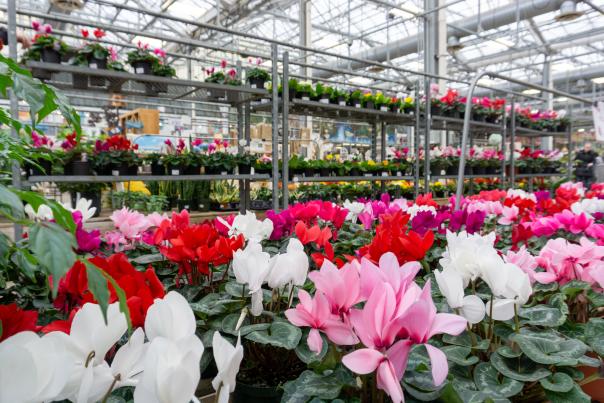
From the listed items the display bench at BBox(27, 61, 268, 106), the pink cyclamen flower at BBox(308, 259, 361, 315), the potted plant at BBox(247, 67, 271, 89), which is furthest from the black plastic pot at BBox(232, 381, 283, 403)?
the potted plant at BBox(247, 67, 271, 89)

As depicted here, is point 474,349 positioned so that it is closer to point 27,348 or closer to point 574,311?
point 574,311

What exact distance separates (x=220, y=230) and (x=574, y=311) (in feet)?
2.52

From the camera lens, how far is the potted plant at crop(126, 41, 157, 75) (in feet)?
11.4

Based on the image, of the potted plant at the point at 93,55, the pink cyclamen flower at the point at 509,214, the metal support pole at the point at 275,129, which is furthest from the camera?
the metal support pole at the point at 275,129

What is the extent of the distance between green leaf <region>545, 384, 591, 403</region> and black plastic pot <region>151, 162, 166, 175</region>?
11.2 feet

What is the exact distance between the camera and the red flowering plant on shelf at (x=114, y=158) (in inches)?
128

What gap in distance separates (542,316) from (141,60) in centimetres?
345

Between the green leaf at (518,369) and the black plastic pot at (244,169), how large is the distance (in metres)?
3.44

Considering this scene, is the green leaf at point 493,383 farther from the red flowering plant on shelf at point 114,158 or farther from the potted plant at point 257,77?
the potted plant at point 257,77

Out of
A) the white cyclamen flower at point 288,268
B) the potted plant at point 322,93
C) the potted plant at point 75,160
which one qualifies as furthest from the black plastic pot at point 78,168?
the white cyclamen flower at point 288,268

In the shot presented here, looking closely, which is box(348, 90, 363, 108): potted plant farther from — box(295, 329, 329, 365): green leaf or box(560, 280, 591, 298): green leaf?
box(295, 329, 329, 365): green leaf

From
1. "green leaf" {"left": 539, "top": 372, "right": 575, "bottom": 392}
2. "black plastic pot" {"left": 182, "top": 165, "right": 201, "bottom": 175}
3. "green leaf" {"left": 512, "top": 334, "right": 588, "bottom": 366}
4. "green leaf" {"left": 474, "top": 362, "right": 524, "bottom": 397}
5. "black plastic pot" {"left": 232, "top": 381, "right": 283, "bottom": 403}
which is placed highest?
"black plastic pot" {"left": 182, "top": 165, "right": 201, "bottom": 175}

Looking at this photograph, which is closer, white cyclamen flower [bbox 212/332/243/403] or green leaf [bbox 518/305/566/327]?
white cyclamen flower [bbox 212/332/243/403]

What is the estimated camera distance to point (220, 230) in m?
1.13
